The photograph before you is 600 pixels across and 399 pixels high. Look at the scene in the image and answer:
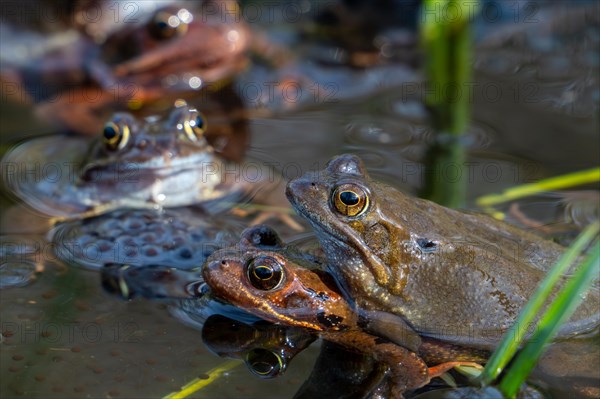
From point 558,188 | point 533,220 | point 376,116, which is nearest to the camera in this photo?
point 533,220

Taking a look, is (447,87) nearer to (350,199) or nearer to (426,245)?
(426,245)

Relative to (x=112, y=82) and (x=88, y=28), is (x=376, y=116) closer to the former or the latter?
(x=112, y=82)

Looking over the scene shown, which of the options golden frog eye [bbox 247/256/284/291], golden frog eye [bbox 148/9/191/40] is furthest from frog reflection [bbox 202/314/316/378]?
golden frog eye [bbox 148/9/191/40]

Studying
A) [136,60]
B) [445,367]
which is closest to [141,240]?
[445,367]

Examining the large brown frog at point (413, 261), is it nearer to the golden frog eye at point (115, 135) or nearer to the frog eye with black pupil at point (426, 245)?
the frog eye with black pupil at point (426, 245)

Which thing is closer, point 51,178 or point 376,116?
point 51,178

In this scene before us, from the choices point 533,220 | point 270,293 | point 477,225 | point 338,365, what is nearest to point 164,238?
point 270,293
